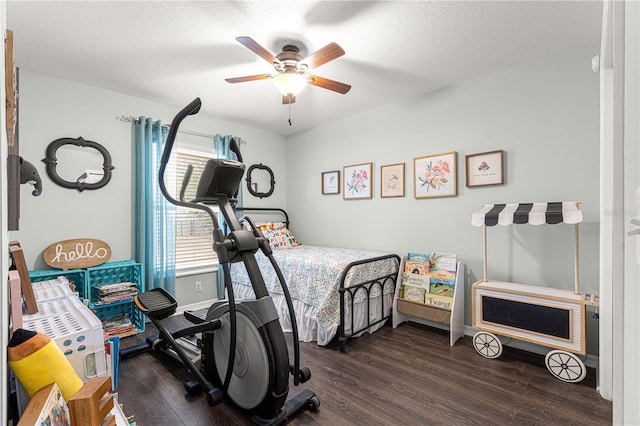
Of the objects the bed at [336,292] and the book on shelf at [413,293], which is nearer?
the bed at [336,292]

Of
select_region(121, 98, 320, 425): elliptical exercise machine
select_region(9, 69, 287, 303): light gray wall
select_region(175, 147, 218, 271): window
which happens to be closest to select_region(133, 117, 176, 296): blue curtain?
select_region(9, 69, 287, 303): light gray wall

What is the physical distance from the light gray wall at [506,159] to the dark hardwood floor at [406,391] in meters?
0.63

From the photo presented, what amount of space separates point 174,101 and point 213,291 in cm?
232

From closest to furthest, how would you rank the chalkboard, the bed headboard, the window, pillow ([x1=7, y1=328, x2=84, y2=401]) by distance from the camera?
1. pillow ([x1=7, y1=328, x2=84, y2=401])
2. the chalkboard
3. the window
4. the bed headboard

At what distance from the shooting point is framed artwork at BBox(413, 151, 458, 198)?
3031 millimetres

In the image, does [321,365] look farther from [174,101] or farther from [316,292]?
[174,101]

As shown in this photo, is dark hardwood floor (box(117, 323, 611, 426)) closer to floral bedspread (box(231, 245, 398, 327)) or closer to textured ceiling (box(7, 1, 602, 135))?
floral bedspread (box(231, 245, 398, 327))

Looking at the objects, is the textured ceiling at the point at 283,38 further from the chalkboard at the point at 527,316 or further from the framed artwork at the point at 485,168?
the chalkboard at the point at 527,316

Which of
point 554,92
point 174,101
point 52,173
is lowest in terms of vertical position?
point 52,173

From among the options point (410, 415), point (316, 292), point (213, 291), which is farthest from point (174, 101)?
point (410, 415)

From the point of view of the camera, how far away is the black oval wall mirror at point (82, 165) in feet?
9.11

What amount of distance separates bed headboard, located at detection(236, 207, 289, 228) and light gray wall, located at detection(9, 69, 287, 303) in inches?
48.2
